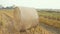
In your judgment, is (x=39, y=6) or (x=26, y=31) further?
(x=39, y=6)

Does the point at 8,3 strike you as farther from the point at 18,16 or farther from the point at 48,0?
the point at 18,16

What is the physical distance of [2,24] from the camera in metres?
0.72

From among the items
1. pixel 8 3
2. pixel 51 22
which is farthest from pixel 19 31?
pixel 8 3

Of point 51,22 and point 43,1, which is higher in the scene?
point 43,1

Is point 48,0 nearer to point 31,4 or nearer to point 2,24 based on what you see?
point 31,4

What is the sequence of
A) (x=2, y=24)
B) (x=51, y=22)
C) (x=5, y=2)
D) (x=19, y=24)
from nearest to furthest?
1. (x=19, y=24)
2. (x=2, y=24)
3. (x=51, y=22)
4. (x=5, y=2)

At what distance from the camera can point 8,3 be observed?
117 centimetres

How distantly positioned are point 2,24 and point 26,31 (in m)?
0.16

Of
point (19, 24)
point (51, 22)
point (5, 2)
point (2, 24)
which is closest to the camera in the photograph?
point (19, 24)

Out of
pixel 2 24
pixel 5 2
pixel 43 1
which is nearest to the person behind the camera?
pixel 2 24

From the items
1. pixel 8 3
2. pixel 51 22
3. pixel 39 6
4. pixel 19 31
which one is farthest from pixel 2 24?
pixel 39 6

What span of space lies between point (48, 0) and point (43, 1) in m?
0.05

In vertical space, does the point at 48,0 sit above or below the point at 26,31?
above

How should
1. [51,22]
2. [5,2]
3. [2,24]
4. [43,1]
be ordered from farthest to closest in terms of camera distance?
1. [43,1]
2. [5,2]
3. [51,22]
4. [2,24]
